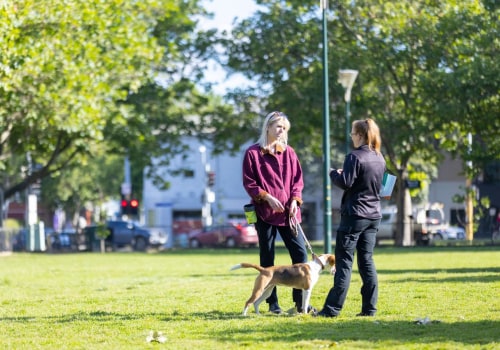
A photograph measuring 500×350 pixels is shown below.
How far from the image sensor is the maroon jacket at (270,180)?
35.2 ft

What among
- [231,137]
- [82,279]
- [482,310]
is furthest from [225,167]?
[482,310]

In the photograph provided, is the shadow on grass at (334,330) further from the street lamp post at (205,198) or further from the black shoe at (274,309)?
the street lamp post at (205,198)

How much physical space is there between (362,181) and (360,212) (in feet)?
0.98

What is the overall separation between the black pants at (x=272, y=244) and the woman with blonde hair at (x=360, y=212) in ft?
1.73

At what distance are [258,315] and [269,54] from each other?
33.5m

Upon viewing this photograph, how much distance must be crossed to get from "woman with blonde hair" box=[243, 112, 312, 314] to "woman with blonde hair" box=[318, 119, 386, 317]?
55 centimetres

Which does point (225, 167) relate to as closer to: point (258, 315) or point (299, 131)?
point (299, 131)

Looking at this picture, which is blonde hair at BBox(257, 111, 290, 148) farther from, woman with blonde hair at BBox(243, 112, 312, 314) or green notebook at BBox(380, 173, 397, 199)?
green notebook at BBox(380, 173, 397, 199)

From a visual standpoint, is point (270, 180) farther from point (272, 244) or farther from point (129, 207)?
point (129, 207)

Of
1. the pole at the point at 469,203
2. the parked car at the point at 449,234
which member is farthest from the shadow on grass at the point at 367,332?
the parked car at the point at 449,234

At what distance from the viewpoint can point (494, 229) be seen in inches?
1750

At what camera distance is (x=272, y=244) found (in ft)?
36.0

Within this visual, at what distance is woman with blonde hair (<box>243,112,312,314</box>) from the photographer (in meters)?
10.7

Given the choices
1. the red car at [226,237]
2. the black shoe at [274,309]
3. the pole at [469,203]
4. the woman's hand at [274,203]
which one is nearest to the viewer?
the woman's hand at [274,203]
